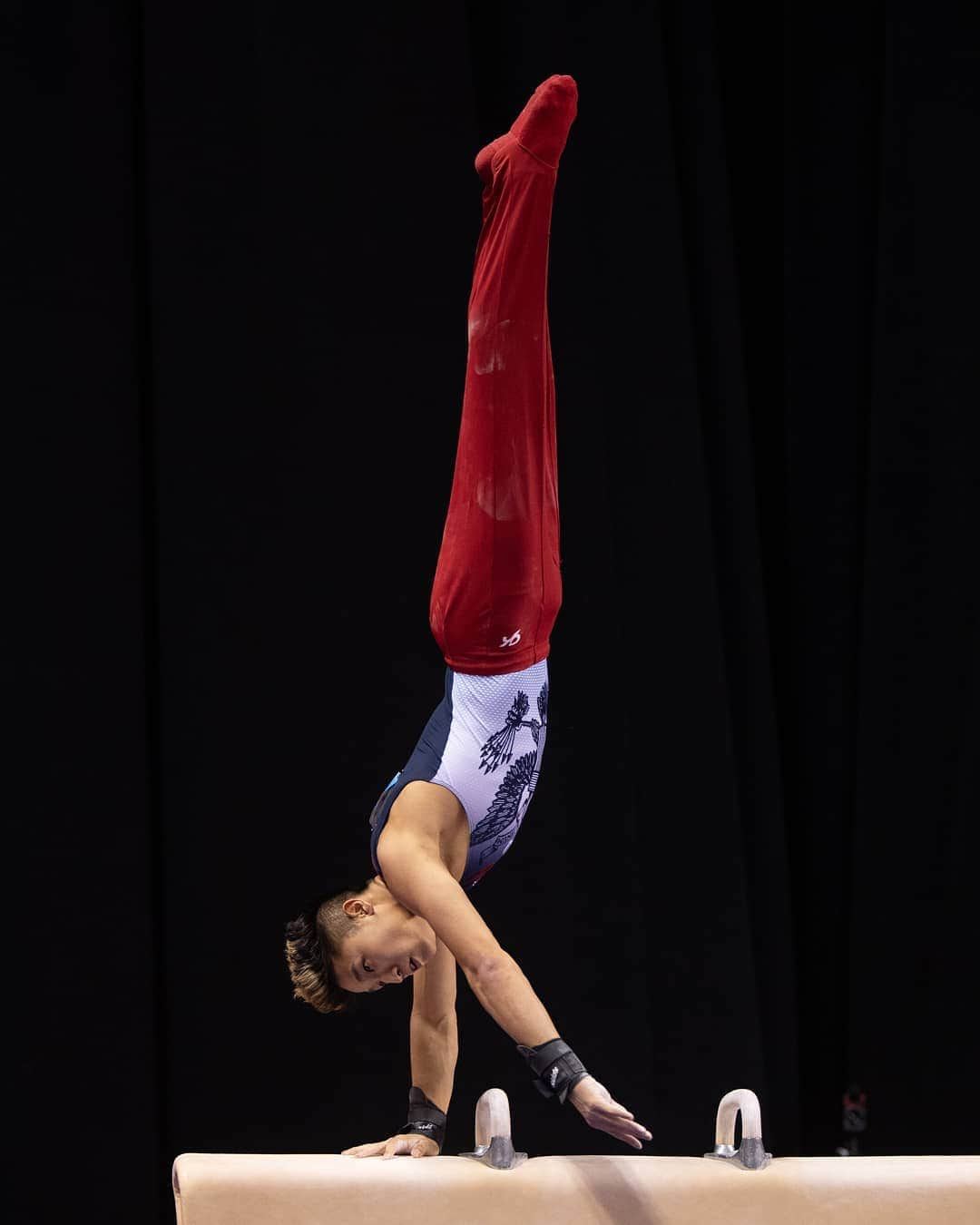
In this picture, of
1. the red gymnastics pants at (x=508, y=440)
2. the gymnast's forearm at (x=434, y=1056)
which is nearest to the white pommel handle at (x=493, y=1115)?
the gymnast's forearm at (x=434, y=1056)

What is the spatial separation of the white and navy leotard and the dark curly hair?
0.13 m

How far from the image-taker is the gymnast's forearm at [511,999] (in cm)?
265

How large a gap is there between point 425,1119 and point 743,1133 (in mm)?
705

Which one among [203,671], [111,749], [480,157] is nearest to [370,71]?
[480,157]

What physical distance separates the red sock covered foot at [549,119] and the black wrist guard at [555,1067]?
5.49 ft

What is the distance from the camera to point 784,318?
466 centimetres

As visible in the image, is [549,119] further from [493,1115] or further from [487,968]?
[493,1115]

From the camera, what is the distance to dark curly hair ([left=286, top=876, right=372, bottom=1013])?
3.03m

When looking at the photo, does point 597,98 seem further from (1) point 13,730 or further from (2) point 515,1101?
(2) point 515,1101

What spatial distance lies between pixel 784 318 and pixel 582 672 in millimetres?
1318

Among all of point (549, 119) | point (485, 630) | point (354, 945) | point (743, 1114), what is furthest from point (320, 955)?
point (549, 119)

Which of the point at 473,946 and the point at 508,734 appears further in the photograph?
the point at 508,734

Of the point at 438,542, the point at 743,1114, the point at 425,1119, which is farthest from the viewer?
the point at 438,542

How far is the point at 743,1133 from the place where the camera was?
284 centimetres
